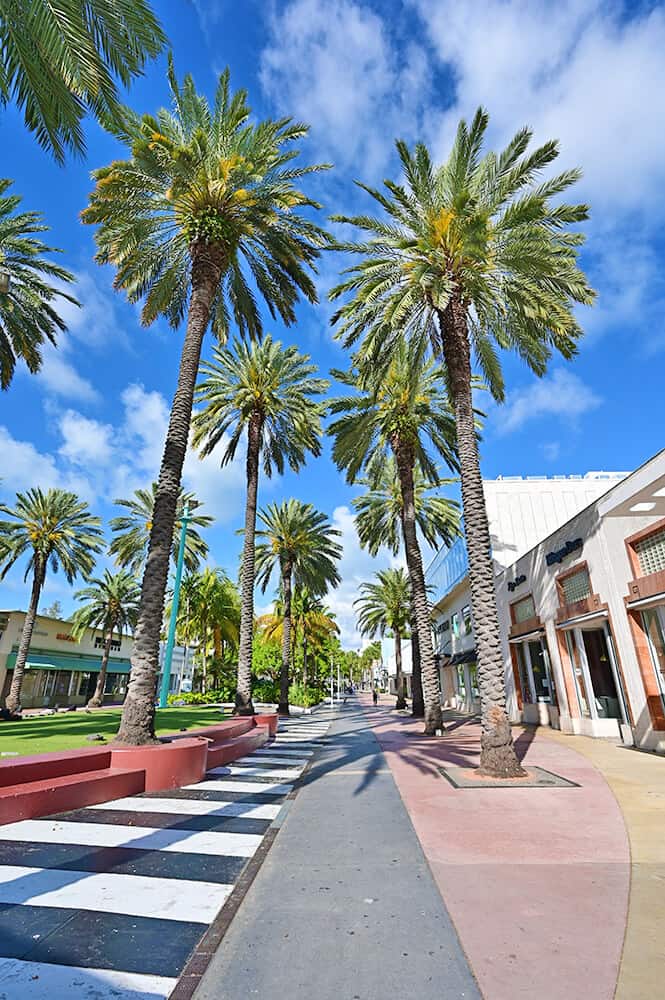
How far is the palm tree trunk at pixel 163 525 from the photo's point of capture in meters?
9.66

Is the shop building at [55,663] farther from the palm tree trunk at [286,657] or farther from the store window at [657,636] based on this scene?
the store window at [657,636]

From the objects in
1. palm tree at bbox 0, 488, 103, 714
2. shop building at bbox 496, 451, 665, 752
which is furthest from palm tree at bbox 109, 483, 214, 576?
shop building at bbox 496, 451, 665, 752

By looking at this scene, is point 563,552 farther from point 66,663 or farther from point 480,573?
point 66,663

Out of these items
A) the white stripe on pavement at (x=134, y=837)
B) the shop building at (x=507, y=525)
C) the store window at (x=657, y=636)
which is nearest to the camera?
the white stripe on pavement at (x=134, y=837)

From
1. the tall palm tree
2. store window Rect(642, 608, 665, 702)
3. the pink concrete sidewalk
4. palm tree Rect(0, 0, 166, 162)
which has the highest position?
the tall palm tree

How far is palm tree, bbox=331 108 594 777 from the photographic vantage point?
11516 mm

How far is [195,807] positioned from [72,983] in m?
A: 4.83

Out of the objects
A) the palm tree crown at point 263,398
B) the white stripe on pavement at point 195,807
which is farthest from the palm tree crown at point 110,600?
the white stripe on pavement at point 195,807

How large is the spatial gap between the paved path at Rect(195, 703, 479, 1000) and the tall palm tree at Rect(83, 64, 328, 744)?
233 inches

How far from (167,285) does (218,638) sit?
33983 mm

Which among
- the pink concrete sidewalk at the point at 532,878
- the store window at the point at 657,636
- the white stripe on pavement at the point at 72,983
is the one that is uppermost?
the store window at the point at 657,636

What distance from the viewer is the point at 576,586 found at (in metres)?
16.3

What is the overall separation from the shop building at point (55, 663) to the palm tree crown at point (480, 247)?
39.3 meters

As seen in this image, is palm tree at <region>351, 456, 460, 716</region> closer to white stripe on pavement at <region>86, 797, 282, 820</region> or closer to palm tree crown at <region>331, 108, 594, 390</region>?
palm tree crown at <region>331, 108, 594, 390</region>
